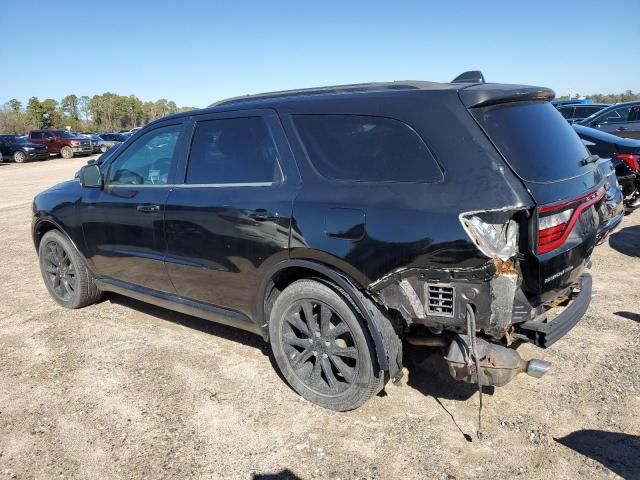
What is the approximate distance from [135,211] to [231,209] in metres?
1.12

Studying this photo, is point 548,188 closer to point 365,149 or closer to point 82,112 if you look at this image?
point 365,149

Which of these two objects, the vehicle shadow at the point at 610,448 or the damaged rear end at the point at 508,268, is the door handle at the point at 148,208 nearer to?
the damaged rear end at the point at 508,268

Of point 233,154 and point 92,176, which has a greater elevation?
point 233,154

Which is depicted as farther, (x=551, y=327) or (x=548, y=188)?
(x=551, y=327)

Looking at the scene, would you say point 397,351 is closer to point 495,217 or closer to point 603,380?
point 495,217

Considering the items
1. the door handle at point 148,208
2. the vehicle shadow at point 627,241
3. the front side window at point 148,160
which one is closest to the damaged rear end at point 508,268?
the door handle at point 148,208

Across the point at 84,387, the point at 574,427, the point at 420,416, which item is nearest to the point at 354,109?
the point at 420,416

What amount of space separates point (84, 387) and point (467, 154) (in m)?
3.02

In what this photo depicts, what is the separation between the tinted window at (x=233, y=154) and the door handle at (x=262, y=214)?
0.21 m

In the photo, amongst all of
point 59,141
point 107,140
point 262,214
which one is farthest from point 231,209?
point 107,140

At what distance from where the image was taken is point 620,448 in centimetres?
272

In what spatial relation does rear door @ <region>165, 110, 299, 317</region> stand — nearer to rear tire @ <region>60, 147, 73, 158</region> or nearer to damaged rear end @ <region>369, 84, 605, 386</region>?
damaged rear end @ <region>369, 84, 605, 386</region>

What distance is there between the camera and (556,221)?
265cm

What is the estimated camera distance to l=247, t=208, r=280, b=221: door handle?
3.18m
